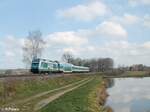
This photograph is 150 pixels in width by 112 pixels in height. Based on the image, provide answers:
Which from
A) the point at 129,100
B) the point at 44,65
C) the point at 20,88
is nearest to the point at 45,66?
the point at 44,65

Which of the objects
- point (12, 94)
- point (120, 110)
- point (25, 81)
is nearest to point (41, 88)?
point (25, 81)

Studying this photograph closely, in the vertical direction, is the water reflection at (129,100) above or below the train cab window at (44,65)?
below

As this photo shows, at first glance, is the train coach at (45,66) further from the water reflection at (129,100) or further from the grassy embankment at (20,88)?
the water reflection at (129,100)

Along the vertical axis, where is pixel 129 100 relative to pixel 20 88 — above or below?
below

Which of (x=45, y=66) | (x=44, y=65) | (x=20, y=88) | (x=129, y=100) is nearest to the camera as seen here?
(x=20, y=88)

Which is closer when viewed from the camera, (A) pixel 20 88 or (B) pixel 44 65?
(A) pixel 20 88

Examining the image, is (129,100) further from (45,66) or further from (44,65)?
(45,66)

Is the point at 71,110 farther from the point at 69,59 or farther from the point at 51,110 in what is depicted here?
the point at 69,59

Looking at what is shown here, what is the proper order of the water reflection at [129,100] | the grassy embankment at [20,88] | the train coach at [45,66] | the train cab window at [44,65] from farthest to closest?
the train cab window at [44,65] → the train coach at [45,66] → the water reflection at [129,100] → the grassy embankment at [20,88]

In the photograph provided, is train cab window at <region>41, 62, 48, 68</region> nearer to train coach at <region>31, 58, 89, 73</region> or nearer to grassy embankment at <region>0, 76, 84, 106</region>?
train coach at <region>31, 58, 89, 73</region>

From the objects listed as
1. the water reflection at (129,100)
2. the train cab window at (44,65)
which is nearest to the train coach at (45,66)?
the train cab window at (44,65)

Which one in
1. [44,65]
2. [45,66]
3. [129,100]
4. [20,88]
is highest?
[44,65]

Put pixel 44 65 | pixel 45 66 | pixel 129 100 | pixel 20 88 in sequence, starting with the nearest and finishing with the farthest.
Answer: pixel 20 88 → pixel 129 100 → pixel 44 65 → pixel 45 66

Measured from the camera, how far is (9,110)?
22641 millimetres
